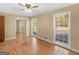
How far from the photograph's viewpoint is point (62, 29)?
7.18 meters

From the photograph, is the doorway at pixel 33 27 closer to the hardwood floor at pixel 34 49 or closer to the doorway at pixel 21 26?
the doorway at pixel 21 26

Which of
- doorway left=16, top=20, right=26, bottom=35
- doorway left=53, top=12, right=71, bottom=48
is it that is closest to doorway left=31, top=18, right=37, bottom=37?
doorway left=16, top=20, right=26, bottom=35

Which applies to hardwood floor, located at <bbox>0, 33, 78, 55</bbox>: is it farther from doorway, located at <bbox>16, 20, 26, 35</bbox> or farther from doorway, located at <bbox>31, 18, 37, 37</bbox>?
doorway, located at <bbox>16, 20, 26, 35</bbox>

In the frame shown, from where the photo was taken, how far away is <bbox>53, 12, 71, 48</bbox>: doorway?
640 centimetres

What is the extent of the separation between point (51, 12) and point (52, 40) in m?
1.80

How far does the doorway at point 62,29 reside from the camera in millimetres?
6403

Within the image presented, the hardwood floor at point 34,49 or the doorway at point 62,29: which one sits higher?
the doorway at point 62,29

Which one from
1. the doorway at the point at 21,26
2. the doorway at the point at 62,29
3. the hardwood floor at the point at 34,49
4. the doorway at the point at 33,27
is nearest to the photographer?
the hardwood floor at the point at 34,49

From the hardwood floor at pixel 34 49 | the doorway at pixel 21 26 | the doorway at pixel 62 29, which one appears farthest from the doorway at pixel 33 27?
the hardwood floor at pixel 34 49

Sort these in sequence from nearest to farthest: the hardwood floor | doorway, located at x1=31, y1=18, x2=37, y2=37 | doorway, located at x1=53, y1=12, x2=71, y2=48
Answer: the hardwood floor, doorway, located at x1=53, y1=12, x2=71, y2=48, doorway, located at x1=31, y1=18, x2=37, y2=37

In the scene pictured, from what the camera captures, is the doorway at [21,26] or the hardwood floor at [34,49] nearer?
the hardwood floor at [34,49]

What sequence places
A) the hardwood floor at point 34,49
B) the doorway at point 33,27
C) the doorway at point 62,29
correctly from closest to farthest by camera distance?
the hardwood floor at point 34,49
the doorway at point 62,29
the doorway at point 33,27

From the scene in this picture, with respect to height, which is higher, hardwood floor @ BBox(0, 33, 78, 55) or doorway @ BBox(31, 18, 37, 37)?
doorway @ BBox(31, 18, 37, 37)
